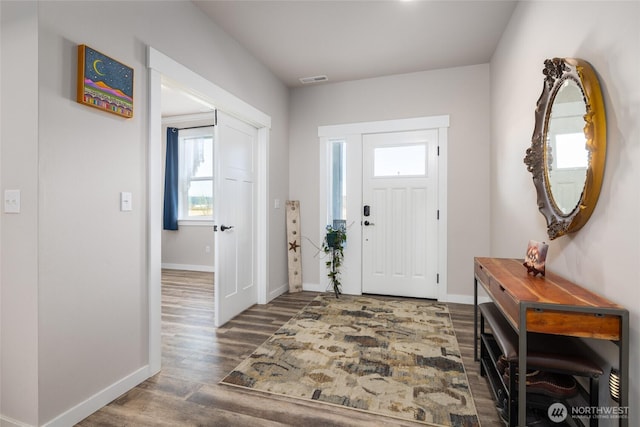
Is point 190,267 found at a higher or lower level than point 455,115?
lower

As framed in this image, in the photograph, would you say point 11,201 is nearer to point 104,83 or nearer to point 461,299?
point 104,83

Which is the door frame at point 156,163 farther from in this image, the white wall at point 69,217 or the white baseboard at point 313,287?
Result: the white baseboard at point 313,287

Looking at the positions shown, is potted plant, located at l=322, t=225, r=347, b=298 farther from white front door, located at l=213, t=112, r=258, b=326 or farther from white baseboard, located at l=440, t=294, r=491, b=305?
white baseboard, located at l=440, t=294, r=491, b=305

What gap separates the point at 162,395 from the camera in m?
1.93

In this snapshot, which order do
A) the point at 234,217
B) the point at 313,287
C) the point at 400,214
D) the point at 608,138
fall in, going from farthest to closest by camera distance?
the point at 313,287 < the point at 400,214 < the point at 234,217 < the point at 608,138

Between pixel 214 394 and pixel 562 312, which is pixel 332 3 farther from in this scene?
pixel 214 394

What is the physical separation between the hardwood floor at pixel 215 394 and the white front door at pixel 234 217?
30 centimetres

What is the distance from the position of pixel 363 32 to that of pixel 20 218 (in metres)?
2.96

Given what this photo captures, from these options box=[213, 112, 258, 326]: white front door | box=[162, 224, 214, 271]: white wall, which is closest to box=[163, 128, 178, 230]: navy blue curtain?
box=[162, 224, 214, 271]: white wall

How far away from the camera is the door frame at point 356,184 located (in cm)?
384

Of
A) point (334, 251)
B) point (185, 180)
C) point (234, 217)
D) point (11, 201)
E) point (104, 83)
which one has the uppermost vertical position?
point (104, 83)

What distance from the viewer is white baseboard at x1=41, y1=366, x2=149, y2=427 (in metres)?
1.63

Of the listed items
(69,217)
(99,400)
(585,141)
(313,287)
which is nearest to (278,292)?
(313,287)

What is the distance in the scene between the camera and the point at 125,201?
6.43 ft
